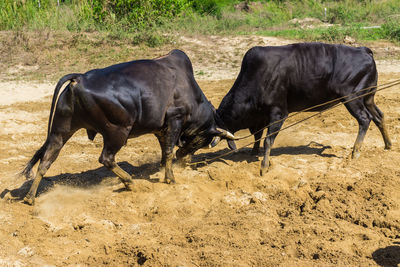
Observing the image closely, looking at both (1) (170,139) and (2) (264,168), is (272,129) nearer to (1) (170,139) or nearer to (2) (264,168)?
(2) (264,168)

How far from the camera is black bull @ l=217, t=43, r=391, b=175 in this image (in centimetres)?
732

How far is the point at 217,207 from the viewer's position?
19.8 feet

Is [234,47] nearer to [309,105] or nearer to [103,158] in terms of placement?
[309,105]

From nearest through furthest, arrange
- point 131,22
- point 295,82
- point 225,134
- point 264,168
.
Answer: point 264,168 → point 225,134 → point 295,82 → point 131,22

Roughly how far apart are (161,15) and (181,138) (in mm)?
11027

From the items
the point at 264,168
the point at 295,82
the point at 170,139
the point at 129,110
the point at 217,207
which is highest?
the point at 129,110

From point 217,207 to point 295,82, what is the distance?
95.8 inches

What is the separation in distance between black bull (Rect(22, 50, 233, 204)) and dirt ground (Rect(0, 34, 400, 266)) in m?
0.51

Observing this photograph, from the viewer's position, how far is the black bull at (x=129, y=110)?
5.92 metres

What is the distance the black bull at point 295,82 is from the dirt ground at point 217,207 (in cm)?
72

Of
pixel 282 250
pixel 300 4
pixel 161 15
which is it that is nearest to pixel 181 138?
pixel 282 250

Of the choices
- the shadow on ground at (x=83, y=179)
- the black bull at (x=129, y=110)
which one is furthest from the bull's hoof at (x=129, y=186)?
the shadow on ground at (x=83, y=179)

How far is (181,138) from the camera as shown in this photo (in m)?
7.29

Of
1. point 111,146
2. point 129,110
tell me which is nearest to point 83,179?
point 111,146
